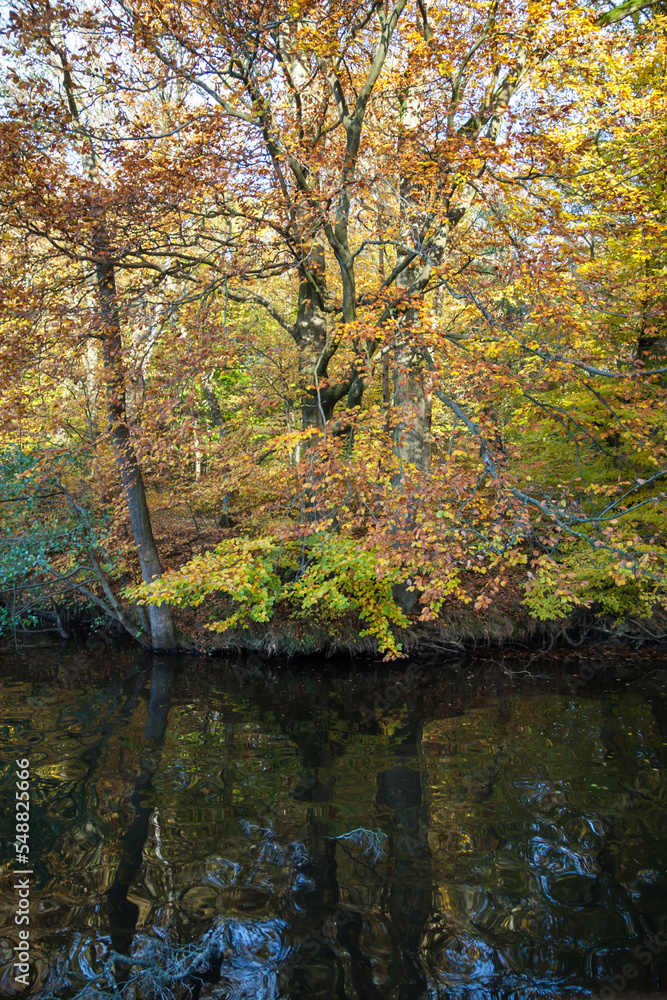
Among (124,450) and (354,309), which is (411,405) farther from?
(124,450)

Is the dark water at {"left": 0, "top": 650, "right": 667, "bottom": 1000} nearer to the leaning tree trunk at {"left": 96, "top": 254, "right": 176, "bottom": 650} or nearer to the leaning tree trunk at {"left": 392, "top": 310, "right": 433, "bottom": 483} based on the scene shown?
the leaning tree trunk at {"left": 96, "top": 254, "right": 176, "bottom": 650}

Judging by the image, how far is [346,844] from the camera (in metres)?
5.33

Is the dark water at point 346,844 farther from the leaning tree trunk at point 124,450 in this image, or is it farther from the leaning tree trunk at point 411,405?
the leaning tree trunk at point 411,405

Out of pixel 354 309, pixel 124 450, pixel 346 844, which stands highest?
pixel 354 309

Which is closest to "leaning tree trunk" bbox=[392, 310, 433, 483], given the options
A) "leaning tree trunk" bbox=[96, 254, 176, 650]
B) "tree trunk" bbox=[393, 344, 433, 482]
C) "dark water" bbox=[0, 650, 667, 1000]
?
"tree trunk" bbox=[393, 344, 433, 482]

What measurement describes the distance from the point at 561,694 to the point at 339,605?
369 cm

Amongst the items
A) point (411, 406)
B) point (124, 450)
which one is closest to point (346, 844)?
point (411, 406)

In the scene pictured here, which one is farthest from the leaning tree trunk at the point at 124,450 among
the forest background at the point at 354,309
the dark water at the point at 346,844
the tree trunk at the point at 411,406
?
the tree trunk at the point at 411,406

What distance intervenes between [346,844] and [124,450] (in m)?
7.16

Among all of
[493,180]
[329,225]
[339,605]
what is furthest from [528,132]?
[339,605]

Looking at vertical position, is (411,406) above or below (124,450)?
above

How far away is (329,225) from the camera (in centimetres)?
910

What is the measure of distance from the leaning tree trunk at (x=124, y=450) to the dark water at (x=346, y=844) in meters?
2.67

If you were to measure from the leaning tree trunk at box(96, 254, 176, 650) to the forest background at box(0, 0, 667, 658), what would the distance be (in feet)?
0.27
